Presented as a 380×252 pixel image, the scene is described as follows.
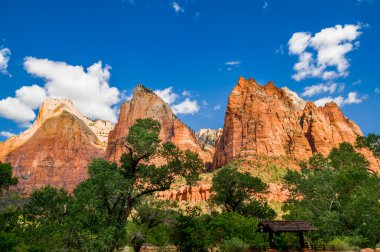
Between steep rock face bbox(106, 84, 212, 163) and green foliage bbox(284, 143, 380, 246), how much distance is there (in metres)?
120

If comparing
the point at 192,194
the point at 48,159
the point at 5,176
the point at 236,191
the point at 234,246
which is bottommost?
the point at 234,246

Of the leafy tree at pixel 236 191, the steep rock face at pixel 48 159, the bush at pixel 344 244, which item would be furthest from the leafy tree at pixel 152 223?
the steep rock face at pixel 48 159

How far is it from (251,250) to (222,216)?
18.4 feet

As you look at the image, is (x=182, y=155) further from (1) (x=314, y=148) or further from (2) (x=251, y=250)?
(1) (x=314, y=148)

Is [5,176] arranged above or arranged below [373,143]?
below

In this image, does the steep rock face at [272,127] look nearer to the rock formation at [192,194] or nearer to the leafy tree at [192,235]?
the rock formation at [192,194]

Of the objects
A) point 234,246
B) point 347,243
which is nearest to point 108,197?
point 234,246

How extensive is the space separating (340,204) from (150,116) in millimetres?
142938

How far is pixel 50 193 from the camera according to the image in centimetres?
3142

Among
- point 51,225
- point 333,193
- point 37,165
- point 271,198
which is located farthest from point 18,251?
point 37,165

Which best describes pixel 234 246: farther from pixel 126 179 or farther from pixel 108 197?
pixel 108 197

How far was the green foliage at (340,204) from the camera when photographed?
3962cm

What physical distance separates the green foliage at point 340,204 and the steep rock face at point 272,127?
74433 millimetres

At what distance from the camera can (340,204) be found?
1802 inches
